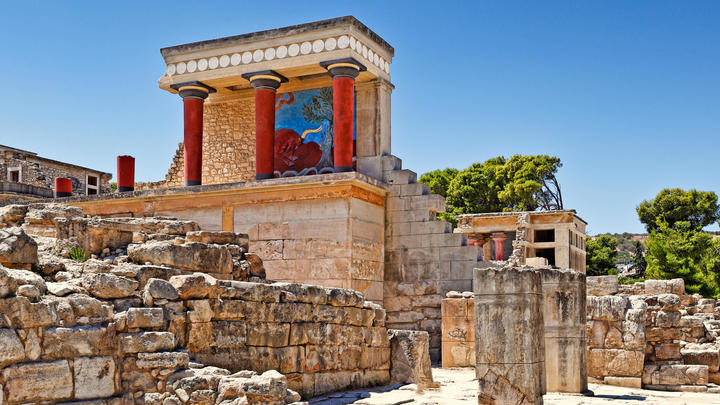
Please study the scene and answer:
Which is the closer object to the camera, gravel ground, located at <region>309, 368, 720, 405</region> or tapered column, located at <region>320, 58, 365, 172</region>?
gravel ground, located at <region>309, 368, 720, 405</region>

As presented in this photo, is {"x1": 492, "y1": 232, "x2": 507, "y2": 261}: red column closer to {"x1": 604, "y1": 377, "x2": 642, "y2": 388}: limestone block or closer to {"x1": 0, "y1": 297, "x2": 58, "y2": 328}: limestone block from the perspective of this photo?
{"x1": 604, "y1": 377, "x2": 642, "y2": 388}: limestone block

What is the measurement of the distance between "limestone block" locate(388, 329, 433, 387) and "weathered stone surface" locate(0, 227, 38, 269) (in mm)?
5389

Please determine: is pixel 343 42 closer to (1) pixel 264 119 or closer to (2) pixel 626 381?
(1) pixel 264 119

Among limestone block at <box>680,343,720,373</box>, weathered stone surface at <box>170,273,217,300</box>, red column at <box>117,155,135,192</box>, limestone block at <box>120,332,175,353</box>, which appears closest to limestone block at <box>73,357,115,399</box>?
limestone block at <box>120,332,175,353</box>

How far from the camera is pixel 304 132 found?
1748 centimetres

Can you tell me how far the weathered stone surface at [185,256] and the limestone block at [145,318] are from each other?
1287 mm

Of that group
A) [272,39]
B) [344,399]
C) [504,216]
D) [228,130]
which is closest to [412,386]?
[344,399]

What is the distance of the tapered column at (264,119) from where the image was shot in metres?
16.2

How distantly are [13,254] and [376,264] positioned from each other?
971cm

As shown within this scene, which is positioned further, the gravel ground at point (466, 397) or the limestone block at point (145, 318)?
the gravel ground at point (466, 397)

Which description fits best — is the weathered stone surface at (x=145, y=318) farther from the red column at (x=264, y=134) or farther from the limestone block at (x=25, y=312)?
the red column at (x=264, y=134)

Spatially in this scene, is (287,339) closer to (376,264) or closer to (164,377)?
(164,377)

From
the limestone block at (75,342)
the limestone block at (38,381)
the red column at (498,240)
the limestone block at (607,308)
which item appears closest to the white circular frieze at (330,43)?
the limestone block at (607,308)

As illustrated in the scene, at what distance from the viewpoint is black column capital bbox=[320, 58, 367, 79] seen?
15.6 metres
